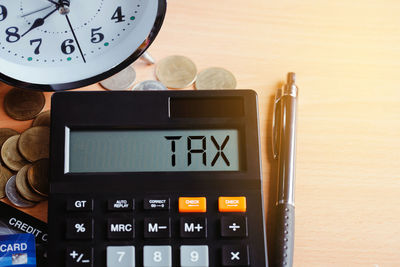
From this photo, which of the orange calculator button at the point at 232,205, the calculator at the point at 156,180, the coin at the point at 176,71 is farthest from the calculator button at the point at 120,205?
the coin at the point at 176,71

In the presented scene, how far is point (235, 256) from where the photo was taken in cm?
55

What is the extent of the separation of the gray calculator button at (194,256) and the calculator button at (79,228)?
0.12 m

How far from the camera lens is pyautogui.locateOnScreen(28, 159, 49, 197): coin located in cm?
63

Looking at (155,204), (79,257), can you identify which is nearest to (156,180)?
(155,204)

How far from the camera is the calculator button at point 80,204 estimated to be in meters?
0.57

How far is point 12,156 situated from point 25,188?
2.2 inches

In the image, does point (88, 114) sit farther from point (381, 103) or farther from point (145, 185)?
point (381, 103)

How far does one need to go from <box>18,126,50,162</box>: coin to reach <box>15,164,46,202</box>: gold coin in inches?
1.0

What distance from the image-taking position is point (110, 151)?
1.97 ft

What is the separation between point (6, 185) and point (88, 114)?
16 cm

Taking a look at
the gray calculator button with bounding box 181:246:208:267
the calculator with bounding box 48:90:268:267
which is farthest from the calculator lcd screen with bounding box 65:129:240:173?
the gray calculator button with bounding box 181:246:208:267

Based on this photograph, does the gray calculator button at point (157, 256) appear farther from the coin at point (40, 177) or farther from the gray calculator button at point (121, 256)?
the coin at point (40, 177)

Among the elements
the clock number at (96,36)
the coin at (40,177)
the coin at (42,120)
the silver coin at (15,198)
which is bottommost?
the silver coin at (15,198)

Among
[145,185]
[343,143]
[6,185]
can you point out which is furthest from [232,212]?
[6,185]
